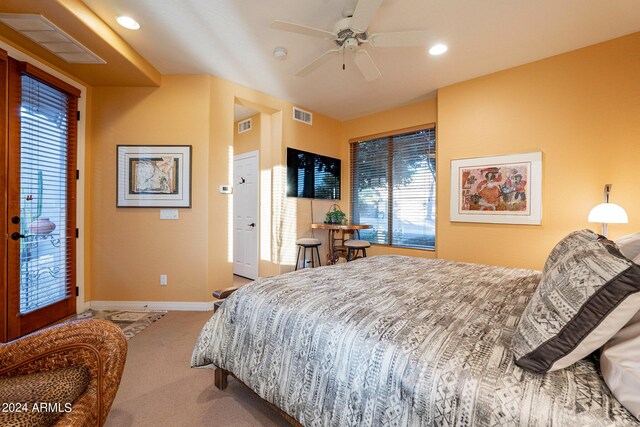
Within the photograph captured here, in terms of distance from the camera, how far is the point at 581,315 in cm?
83

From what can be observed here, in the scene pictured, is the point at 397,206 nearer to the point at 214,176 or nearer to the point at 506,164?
the point at 506,164

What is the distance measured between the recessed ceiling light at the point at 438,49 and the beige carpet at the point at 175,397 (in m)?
3.41

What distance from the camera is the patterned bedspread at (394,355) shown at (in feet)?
2.62

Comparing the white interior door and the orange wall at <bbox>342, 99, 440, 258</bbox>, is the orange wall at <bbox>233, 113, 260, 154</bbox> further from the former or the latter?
the orange wall at <bbox>342, 99, 440, 258</bbox>

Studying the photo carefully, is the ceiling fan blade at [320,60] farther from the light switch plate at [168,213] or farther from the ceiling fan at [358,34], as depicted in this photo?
the light switch plate at [168,213]

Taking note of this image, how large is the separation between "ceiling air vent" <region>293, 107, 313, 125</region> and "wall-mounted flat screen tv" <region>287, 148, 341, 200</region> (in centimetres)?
52

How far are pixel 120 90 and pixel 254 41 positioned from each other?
1.86 m

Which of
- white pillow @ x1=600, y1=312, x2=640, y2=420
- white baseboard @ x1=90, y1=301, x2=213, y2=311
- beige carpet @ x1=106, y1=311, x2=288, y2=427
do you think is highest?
Answer: white pillow @ x1=600, y1=312, x2=640, y2=420

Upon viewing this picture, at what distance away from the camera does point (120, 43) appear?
259cm

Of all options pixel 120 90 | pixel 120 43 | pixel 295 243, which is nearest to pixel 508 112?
pixel 295 243

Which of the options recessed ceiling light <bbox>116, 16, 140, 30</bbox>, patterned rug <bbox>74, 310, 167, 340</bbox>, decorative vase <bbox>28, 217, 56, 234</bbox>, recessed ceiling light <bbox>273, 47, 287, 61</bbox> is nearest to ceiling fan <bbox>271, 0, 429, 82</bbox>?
recessed ceiling light <bbox>273, 47, 287, 61</bbox>

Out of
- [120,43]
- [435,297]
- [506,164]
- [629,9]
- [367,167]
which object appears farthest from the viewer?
[367,167]

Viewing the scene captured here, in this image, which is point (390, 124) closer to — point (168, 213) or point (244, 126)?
point (244, 126)

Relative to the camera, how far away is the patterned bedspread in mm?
798
